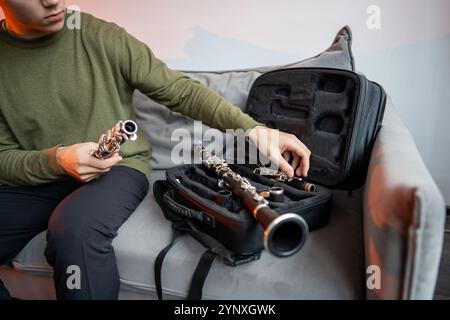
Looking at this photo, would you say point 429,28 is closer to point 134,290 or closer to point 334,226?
point 334,226

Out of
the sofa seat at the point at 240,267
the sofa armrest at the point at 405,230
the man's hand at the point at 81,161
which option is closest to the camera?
the sofa armrest at the point at 405,230

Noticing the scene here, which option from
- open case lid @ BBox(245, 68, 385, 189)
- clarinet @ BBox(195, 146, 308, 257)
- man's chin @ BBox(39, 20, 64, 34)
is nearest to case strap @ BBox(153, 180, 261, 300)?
clarinet @ BBox(195, 146, 308, 257)

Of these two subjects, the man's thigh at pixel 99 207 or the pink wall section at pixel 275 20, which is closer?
the man's thigh at pixel 99 207

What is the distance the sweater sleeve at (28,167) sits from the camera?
83 cm

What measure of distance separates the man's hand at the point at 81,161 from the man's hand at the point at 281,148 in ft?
1.18

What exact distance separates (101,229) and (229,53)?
101 centimetres

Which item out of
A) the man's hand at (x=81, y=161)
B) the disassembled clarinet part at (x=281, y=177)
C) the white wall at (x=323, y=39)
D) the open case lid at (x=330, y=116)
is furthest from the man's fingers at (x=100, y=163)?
the white wall at (x=323, y=39)

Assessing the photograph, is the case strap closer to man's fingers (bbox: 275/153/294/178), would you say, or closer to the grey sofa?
the grey sofa

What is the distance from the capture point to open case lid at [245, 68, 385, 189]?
842 mm

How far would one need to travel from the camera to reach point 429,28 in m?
1.25

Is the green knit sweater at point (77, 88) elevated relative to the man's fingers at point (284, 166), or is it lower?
elevated

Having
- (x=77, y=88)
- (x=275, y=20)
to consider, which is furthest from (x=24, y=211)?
(x=275, y=20)

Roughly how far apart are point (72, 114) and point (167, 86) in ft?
0.92

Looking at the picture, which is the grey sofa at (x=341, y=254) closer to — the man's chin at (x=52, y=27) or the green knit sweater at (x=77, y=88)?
the green knit sweater at (x=77, y=88)
